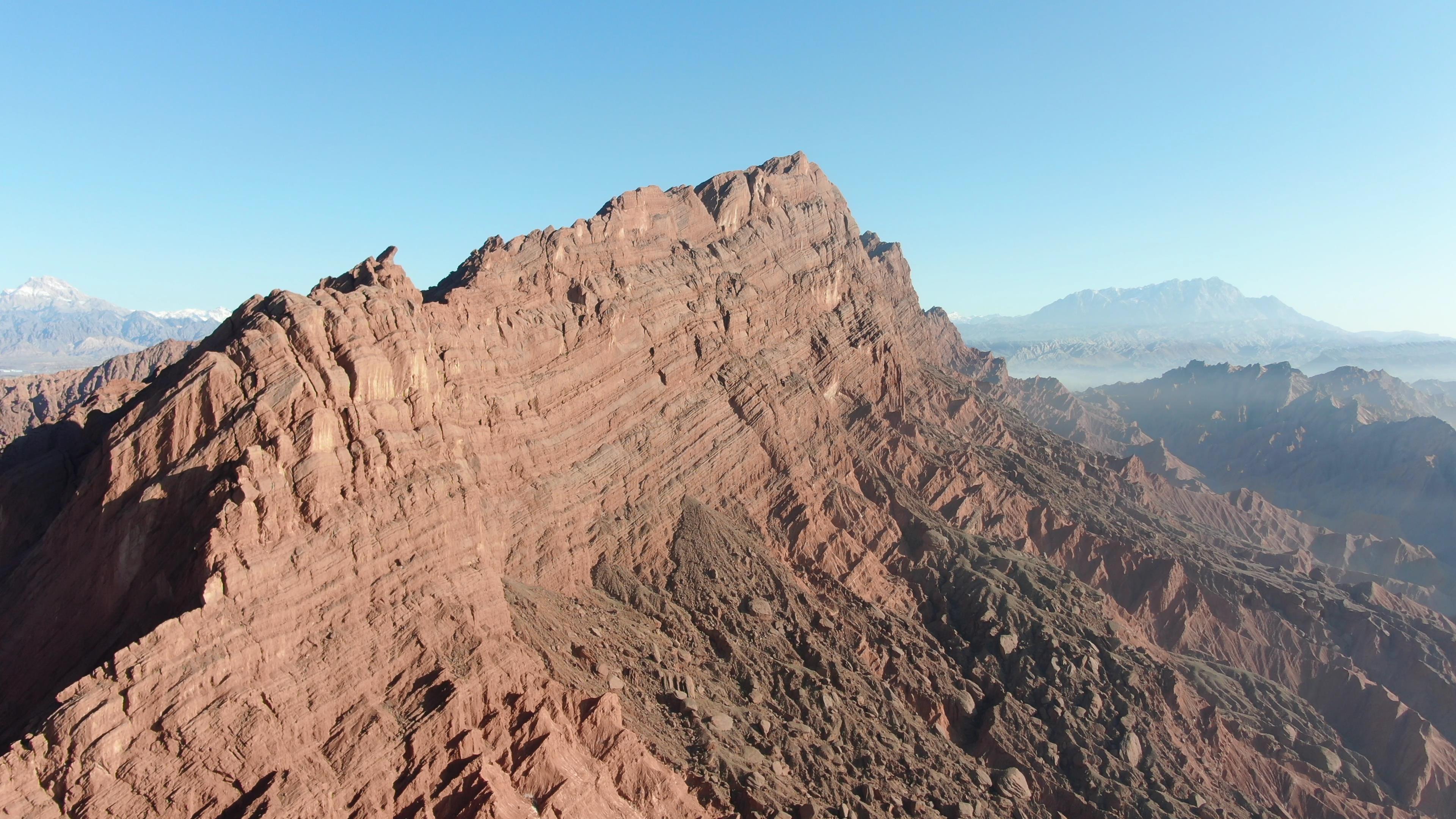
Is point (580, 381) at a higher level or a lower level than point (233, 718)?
higher

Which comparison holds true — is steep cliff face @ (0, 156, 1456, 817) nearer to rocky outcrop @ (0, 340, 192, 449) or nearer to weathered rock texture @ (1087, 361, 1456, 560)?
weathered rock texture @ (1087, 361, 1456, 560)

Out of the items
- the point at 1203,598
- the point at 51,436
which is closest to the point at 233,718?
the point at 51,436

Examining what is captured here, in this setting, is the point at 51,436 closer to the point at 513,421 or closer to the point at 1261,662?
the point at 513,421

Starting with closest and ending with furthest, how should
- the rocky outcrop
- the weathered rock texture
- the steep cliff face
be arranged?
the steep cliff face → the rocky outcrop → the weathered rock texture

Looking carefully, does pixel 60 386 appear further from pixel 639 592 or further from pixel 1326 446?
pixel 1326 446

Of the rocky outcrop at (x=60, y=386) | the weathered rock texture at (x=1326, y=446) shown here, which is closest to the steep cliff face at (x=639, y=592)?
the weathered rock texture at (x=1326, y=446)

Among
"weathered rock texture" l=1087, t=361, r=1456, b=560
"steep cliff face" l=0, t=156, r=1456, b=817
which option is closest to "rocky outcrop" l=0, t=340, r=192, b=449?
"steep cliff face" l=0, t=156, r=1456, b=817

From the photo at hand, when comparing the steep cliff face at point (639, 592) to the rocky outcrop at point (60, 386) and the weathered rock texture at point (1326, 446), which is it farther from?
the rocky outcrop at point (60, 386)

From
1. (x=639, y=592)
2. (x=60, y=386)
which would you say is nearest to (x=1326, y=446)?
(x=639, y=592)
